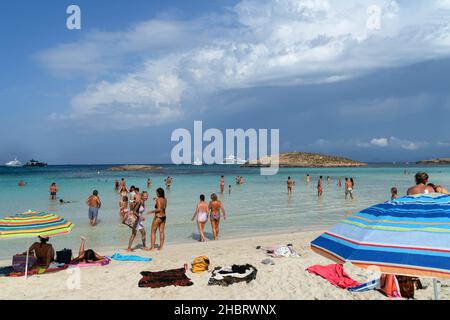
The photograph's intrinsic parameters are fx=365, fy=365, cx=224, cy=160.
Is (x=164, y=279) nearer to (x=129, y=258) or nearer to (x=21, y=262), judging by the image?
(x=129, y=258)

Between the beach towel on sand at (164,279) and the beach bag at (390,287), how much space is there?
363cm

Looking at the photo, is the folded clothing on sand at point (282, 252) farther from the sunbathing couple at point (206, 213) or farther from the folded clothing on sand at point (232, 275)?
the sunbathing couple at point (206, 213)

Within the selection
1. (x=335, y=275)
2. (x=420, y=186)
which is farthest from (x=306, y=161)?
(x=420, y=186)

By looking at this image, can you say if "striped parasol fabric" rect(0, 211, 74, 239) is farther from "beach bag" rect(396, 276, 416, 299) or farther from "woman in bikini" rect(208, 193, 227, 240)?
"beach bag" rect(396, 276, 416, 299)

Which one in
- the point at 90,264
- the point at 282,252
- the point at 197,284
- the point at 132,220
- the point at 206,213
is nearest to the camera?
the point at 197,284

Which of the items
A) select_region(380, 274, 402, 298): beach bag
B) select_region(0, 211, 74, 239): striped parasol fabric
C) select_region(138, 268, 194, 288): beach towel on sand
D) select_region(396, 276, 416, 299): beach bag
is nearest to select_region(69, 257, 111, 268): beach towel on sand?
select_region(0, 211, 74, 239): striped parasol fabric

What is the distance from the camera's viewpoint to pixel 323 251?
3.84m

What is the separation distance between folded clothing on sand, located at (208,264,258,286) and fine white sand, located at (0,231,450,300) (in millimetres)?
130

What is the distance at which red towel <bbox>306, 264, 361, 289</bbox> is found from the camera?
23.4 feet

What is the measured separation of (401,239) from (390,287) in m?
3.71

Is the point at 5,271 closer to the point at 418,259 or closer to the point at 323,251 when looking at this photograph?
the point at 323,251

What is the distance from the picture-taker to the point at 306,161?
424 ft

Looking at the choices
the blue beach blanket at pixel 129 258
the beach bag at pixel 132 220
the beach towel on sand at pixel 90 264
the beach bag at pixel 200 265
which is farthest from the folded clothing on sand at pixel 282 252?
the beach towel on sand at pixel 90 264
